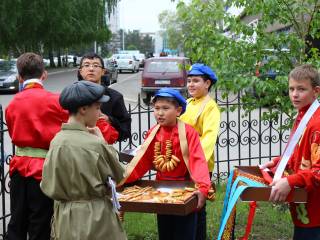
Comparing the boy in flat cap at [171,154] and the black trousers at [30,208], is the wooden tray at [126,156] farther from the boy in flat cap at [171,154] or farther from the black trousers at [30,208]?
the black trousers at [30,208]

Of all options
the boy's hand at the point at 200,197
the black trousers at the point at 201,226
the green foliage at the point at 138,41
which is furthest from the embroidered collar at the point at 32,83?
the green foliage at the point at 138,41

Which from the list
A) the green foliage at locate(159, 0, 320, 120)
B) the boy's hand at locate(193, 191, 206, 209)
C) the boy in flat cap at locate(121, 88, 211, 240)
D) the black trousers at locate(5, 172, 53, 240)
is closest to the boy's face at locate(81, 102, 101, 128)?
the boy in flat cap at locate(121, 88, 211, 240)

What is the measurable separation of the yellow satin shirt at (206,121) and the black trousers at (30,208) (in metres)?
1.26

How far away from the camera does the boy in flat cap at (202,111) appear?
3.99 metres

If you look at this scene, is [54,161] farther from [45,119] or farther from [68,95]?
[45,119]

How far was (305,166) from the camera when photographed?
9.99 ft

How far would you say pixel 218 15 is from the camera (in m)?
5.32

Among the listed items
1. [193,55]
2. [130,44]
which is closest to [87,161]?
[193,55]

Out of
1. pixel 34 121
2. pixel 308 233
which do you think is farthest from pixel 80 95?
pixel 308 233

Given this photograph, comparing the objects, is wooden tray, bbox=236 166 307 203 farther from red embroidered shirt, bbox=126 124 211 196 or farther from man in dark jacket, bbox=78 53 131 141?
man in dark jacket, bbox=78 53 131 141

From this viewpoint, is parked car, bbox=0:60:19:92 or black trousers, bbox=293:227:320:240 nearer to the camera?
black trousers, bbox=293:227:320:240

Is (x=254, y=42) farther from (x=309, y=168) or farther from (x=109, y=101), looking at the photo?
(x=309, y=168)

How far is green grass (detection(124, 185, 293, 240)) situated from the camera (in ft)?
16.9

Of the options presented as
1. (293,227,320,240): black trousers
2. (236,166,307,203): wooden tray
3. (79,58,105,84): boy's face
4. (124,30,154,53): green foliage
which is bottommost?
(293,227,320,240): black trousers
